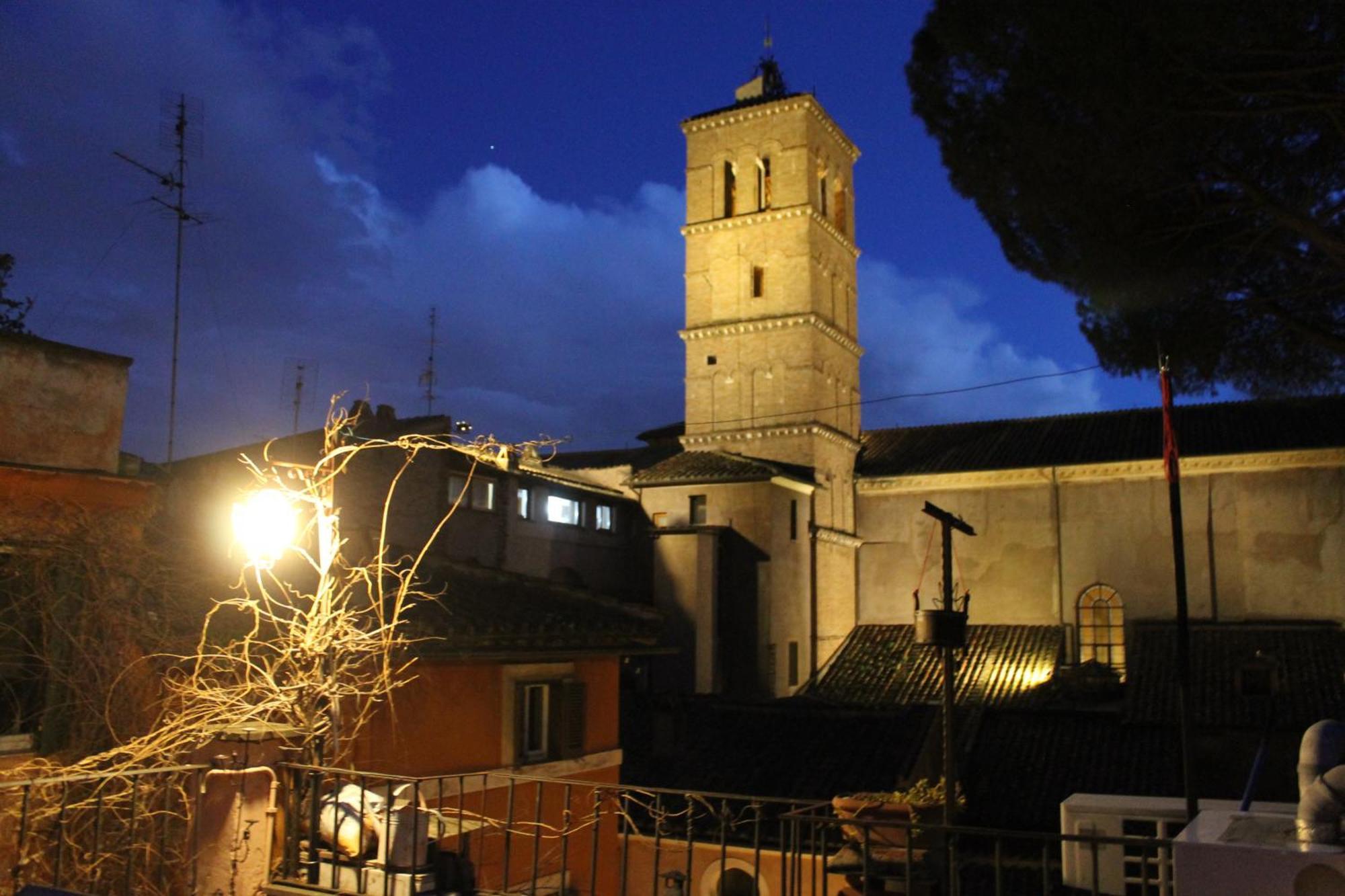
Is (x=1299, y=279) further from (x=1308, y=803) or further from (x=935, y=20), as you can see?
(x=1308, y=803)

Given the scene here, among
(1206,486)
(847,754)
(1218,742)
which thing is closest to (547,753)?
(847,754)

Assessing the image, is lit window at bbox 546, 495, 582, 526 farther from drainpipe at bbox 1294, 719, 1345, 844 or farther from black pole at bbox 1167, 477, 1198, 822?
drainpipe at bbox 1294, 719, 1345, 844

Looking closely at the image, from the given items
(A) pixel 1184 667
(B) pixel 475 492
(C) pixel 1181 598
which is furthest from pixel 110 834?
(B) pixel 475 492

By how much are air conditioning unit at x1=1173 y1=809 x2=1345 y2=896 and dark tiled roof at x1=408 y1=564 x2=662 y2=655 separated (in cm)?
698

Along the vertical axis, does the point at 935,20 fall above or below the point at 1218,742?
above

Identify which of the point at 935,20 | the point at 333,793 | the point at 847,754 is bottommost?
the point at 847,754

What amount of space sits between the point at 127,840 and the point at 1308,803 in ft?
26.9

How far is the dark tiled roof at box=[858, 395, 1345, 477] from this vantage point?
1094 inches

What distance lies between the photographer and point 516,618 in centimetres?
1166

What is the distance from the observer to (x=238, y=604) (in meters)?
9.72

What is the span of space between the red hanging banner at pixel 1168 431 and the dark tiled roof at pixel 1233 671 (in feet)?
38.3

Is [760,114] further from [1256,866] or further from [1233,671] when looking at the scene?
[1256,866]

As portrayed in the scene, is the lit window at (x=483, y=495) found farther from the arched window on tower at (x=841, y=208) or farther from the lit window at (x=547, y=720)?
the arched window on tower at (x=841, y=208)

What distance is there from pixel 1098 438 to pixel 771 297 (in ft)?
33.6
